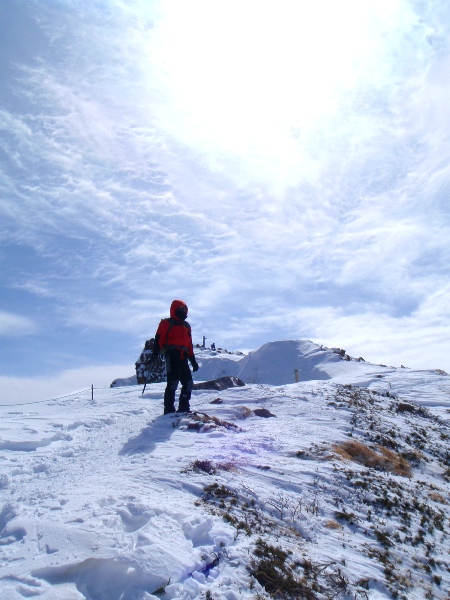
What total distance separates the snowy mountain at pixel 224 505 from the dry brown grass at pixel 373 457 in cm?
3

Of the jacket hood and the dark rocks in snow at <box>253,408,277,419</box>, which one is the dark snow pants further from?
the dark rocks in snow at <box>253,408,277,419</box>

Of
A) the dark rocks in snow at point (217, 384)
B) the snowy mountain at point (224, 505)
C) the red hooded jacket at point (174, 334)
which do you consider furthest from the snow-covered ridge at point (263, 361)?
the snowy mountain at point (224, 505)

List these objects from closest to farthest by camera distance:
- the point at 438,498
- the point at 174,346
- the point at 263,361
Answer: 1. the point at 438,498
2. the point at 174,346
3. the point at 263,361

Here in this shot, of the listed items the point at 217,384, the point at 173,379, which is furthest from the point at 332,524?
the point at 217,384

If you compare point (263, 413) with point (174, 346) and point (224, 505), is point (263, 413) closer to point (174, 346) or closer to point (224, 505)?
point (174, 346)

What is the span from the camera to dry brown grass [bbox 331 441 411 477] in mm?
8016

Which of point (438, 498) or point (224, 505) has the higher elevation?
point (224, 505)

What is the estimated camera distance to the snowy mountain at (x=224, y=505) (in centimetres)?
388

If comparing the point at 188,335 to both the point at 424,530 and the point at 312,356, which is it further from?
the point at 312,356

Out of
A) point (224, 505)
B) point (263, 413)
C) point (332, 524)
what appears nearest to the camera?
point (224, 505)

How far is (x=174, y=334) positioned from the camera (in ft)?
34.1

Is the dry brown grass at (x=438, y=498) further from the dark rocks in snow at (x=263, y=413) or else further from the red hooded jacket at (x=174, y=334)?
the red hooded jacket at (x=174, y=334)

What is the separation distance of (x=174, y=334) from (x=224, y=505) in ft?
17.8

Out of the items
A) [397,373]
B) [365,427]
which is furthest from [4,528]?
[397,373]
